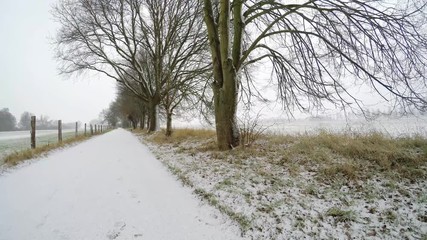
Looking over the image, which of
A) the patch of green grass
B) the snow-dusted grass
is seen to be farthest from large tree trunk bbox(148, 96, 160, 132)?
the patch of green grass

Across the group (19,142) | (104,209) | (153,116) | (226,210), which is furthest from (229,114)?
(19,142)

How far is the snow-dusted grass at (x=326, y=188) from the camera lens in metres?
2.84

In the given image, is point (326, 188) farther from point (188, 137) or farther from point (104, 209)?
point (188, 137)

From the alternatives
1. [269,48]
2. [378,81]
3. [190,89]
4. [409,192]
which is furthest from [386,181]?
[190,89]

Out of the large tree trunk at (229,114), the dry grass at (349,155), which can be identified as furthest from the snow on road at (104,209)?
the large tree trunk at (229,114)

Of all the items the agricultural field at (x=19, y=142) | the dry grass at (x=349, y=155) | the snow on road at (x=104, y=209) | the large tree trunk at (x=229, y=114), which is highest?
the large tree trunk at (x=229, y=114)

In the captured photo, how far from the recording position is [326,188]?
3.71 m

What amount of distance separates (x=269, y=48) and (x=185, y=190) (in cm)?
517

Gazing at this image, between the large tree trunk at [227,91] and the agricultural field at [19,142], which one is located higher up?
the large tree trunk at [227,91]

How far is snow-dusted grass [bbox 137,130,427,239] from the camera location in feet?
9.30

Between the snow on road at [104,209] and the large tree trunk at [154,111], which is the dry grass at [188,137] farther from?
the large tree trunk at [154,111]

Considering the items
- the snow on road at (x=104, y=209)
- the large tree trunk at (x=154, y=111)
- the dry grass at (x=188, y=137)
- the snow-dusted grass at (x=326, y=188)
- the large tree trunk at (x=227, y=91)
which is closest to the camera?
the snow-dusted grass at (x=326, y=188)

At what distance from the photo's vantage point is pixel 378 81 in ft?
16.6

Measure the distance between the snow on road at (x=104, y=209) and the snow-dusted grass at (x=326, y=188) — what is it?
1.35 ft
